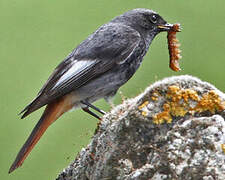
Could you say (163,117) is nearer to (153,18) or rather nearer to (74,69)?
(74,69)

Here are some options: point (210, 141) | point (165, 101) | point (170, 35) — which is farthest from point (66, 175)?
point (170, 35)

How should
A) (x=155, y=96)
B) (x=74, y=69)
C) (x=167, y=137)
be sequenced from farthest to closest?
1. (x=74, y=69)
2. (x=155, y=96)
3. (x=167, y=137)

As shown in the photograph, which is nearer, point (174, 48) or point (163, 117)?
point (163, 117)

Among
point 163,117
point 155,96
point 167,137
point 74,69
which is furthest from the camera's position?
point 74,69

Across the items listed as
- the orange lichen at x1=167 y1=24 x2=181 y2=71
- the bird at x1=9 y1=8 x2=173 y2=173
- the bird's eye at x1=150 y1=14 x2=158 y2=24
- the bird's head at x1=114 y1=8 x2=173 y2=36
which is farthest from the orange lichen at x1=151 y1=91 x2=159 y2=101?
the bird's eye at x1=150 y1=14 x2=158 y2=24

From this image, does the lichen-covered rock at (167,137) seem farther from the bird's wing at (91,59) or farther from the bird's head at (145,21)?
the bird's head at (145,21)

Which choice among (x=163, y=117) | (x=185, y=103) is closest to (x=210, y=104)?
(x=185, y=103)
